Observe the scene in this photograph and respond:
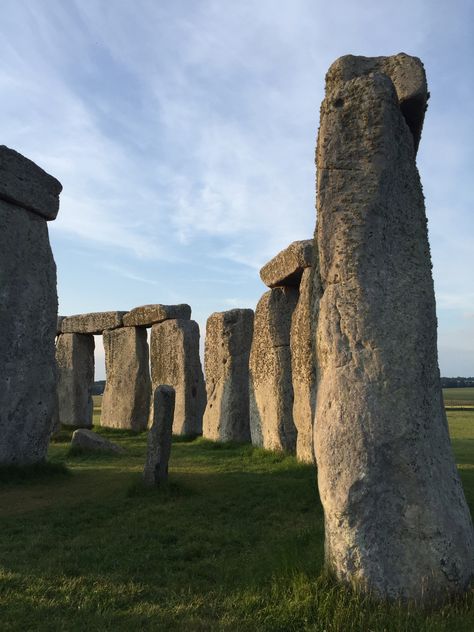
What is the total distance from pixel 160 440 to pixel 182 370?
24.6 ft

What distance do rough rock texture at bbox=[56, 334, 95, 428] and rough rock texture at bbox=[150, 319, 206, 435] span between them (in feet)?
10.6

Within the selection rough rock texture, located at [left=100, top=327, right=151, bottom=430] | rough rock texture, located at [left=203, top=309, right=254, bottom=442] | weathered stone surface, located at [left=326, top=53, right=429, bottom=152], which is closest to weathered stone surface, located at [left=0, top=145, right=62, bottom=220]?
rough rock texture, located at [left=203, top=309, right=254, bottom=442]

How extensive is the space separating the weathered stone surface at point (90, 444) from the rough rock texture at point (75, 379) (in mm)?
6659

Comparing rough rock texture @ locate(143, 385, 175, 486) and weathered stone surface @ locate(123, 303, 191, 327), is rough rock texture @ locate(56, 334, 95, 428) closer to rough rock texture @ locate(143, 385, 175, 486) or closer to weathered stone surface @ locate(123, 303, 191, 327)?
weathered stone surface @ locate(123, 303, 191, 327)

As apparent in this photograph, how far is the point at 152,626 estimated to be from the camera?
3.31 m

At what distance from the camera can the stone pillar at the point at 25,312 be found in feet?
26.8

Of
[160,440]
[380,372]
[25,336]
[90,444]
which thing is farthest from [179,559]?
[90,444]

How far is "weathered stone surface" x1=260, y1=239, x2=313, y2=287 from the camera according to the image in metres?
9.45

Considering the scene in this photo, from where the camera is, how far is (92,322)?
1803cm

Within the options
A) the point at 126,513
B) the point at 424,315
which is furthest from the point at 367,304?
the point at 126,513

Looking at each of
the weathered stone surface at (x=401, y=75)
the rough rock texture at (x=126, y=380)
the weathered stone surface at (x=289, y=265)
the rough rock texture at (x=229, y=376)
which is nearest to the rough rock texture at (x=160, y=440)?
the weathered stone surface at (x=289, y=265)

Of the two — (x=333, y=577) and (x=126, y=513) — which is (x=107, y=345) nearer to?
(x=126, y=513)

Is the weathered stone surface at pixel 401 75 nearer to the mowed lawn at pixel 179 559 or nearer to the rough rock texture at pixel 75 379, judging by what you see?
the mowed lawn at pixel 179 559

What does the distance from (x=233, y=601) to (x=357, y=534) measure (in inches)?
34.5
